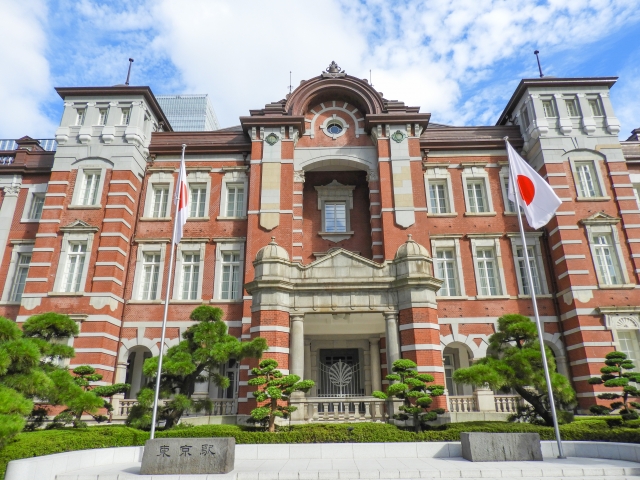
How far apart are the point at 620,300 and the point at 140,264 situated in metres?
20.4

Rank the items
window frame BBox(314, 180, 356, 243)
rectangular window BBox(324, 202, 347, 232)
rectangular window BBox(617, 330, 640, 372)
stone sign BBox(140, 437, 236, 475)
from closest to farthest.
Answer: stone sign BBox(140, 437, 236, 475), rectangular window BBox(617, 330, 640, 372), rectangular window BBox(324, 202, 347, 232), window frame BBox(314, 180, 356, 243)

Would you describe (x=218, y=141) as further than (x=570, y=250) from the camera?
Yes

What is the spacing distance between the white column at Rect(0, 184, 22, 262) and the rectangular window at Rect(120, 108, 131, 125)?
618 centimetres

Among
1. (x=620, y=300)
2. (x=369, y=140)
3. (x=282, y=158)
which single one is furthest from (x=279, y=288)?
(x=620, y=300)

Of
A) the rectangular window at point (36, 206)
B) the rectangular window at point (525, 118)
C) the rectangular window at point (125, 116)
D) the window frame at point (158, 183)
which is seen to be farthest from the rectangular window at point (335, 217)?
the rectangular window at point (36, 206)

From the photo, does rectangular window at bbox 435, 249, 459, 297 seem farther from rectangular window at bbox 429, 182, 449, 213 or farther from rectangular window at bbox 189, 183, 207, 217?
rectangular window at bbox 189, 183, 207, 217

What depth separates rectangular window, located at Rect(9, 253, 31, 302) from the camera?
66.1ft

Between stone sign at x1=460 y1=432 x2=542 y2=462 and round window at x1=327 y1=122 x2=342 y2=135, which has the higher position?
round window at x1=327 y1=122 x2=342 y2=135

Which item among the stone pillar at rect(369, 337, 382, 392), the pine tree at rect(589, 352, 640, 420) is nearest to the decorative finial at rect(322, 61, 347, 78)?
the stone pillar at rect(369, 337, 382, 392)

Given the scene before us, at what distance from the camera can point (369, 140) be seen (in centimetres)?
2222

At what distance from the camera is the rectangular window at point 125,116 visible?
21.5m

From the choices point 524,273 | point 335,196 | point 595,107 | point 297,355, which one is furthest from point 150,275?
point 595,107

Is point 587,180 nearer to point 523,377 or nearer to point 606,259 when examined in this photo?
point 606,259

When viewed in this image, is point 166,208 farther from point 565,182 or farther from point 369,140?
point 565,182
